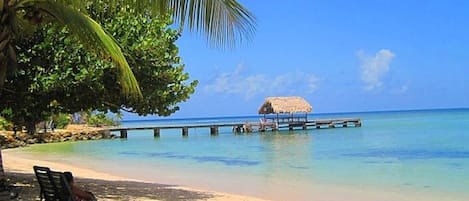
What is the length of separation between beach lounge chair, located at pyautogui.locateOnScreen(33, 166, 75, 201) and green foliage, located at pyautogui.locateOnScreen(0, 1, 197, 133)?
1.62 metres

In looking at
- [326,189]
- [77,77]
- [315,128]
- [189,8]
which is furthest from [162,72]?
[315,128]

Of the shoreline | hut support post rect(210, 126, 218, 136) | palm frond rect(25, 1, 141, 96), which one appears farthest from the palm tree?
hut support post rect(210, 126, 218, 136)

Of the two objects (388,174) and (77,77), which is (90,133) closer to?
(388,174)

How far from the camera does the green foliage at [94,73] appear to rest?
8.15m

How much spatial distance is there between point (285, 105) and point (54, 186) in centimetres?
4365

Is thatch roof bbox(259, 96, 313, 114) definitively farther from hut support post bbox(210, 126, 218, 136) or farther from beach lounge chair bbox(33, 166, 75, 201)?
beach lounge chair bbox(33, 166, 75, 201)

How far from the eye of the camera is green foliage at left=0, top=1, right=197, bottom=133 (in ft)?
26.7

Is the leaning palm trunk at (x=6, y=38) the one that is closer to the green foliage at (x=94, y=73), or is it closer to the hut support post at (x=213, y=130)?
the green foliage at (x=94, y=73)

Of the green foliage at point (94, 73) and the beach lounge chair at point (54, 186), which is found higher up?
the green foliage at point (94, 73)

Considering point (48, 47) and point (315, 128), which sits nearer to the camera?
point (48, 47)

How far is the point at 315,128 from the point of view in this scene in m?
56.7

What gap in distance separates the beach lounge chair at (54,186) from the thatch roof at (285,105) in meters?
42.2

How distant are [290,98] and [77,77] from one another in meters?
43.4

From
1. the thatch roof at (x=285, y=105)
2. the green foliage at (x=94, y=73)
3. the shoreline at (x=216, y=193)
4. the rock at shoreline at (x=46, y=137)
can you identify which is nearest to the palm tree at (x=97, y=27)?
the green foliage at (x=94, y=73)
